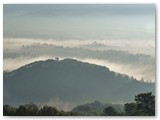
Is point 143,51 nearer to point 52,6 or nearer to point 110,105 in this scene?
point 110,105

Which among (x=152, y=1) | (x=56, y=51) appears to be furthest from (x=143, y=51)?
(x=56, y=51)

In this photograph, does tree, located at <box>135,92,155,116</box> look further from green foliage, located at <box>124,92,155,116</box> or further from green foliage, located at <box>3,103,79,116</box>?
green foliage, located at <box>3,103,79,116</box>

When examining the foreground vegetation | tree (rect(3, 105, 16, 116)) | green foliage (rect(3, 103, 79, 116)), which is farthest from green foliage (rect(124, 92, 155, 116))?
tree (rect(3, 105, 16, 116))

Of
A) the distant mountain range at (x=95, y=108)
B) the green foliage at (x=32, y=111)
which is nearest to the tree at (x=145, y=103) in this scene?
the distant mountain range at (x=95, y=108)

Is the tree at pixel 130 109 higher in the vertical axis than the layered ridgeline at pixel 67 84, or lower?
lower

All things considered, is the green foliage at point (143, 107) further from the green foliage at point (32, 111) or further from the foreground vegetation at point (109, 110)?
the green foliage at point (32, 111)
